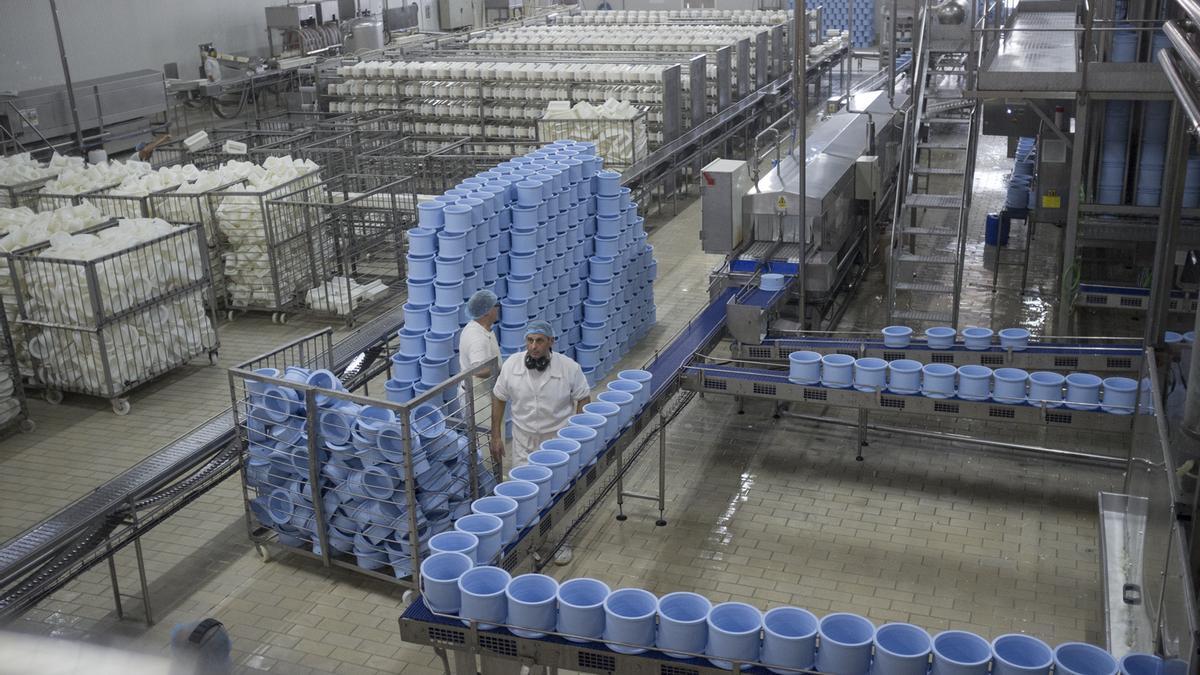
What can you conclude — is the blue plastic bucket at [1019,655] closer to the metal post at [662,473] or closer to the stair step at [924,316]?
the metal post at [662,473]

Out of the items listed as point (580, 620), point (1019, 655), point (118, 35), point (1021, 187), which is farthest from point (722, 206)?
point (118, 35)

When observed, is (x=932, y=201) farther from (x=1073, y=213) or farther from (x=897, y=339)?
(x=897, y=339)

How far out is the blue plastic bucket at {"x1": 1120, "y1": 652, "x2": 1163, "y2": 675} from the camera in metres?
3.80

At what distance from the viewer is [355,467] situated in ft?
20.3

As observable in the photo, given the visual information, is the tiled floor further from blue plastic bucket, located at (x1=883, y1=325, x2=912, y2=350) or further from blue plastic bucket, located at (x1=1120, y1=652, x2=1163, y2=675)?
blue plastic bucket, located at (x1=1120, y1=652, x2=1163, y2=675)

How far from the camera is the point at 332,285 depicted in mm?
10953

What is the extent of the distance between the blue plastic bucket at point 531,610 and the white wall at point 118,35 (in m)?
17.3

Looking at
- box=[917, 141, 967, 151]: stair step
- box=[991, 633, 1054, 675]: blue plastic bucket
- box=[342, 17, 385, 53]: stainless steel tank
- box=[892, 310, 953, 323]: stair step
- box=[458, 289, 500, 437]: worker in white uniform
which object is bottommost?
box=[892, 310, 953, 323]: stair step

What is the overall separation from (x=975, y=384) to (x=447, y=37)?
16926 millimetres

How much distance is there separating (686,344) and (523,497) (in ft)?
9.45

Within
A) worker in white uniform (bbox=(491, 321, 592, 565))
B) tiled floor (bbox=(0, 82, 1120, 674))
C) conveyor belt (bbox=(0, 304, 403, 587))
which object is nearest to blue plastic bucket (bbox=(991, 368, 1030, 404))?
tiled floor (bbox=(0, 82, 1120, 674))

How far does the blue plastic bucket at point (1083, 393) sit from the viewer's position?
6520 millimetres

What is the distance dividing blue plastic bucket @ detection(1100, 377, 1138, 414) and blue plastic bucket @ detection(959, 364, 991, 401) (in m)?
0.65

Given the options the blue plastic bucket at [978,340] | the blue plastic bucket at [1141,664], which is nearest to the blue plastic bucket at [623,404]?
the blue plastic bucket at [978,340]
